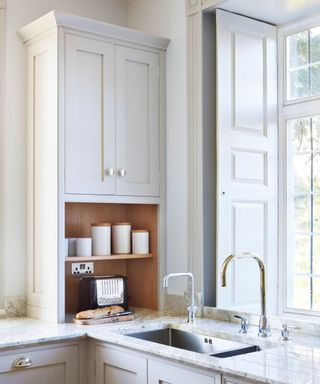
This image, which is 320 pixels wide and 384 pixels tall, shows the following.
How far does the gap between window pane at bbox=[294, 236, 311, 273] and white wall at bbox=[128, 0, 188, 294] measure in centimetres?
64

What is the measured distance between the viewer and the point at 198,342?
2.98m

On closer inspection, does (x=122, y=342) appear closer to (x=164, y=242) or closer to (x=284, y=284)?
(x=164, y=242)

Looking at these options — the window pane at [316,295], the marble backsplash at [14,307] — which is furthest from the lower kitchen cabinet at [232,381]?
the marble backsplash at [14,307]

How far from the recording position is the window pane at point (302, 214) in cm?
345

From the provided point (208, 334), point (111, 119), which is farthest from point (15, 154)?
point (208, 334)

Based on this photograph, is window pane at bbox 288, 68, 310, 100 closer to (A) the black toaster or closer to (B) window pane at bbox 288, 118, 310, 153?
(B) window pane at bbox 288, 118, 310, 153

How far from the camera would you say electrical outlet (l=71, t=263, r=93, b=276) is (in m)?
3.49

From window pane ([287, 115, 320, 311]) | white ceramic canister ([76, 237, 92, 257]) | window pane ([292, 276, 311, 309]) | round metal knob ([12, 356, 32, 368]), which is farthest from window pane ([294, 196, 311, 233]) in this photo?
round metal knob ([12, 356, 32, 368])

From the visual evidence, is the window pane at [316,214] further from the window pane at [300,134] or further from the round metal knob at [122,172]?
the round metal knob at [122,172]

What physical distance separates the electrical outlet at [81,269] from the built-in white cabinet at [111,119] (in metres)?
0.48

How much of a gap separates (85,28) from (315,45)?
1.28m

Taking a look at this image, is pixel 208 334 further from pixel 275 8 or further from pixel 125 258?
pixel 275 8

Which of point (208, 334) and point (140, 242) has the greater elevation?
point (140, 242)

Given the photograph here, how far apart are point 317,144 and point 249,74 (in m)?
0.55
